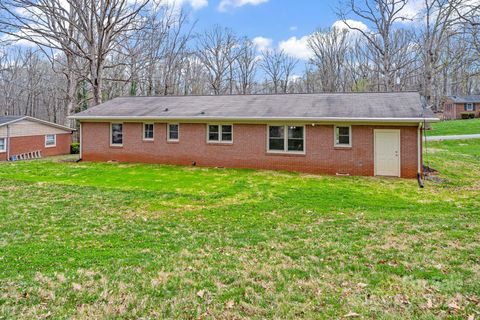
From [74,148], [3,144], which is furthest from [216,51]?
[3,144]

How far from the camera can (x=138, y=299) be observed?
12.0ft

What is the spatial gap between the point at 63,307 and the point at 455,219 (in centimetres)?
736

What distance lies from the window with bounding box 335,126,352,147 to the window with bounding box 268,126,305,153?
1358 mm

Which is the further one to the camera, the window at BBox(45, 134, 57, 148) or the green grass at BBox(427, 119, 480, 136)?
the green grass at BBox(427, 119, 480, 136)

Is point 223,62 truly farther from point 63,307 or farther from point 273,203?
point 63,307

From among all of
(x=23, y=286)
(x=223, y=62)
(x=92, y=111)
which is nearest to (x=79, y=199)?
(x=23, y=286)

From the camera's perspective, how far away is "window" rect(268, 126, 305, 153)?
1355 centimetres

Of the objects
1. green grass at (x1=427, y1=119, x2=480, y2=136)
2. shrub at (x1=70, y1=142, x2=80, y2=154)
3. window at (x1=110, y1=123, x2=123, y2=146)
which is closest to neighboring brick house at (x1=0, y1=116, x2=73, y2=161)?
shrub at (x1=70, y1=142, x2=80, y2=154)

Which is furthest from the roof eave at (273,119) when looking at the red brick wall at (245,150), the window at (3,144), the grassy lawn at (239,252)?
the window at (3,144)

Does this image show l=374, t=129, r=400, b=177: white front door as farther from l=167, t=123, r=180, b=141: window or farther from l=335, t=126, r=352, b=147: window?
l=167, t=123, r=180, b=141: window

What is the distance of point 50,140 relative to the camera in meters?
26.3

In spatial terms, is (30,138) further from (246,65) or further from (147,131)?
(246,65)

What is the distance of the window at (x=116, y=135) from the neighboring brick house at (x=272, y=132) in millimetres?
50

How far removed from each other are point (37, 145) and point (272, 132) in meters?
20.2
